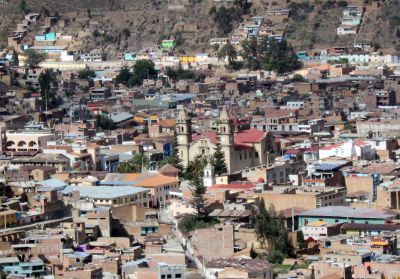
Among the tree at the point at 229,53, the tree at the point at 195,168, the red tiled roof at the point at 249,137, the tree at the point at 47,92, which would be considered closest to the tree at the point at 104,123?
the tree at the point at 47,92

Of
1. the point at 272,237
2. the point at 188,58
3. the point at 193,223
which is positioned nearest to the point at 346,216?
the point at 272,237

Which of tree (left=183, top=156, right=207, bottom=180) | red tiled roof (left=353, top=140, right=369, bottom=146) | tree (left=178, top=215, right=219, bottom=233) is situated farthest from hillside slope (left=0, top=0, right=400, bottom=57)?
tree (left=178, top=215, right=219, bottom=233)

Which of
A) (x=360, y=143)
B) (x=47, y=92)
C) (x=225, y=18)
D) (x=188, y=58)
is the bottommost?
(x=360, y=143)

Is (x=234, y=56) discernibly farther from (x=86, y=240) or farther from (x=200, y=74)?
(x=86, y=240)

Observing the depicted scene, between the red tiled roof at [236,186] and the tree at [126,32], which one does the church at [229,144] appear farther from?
the tree at [126,32]

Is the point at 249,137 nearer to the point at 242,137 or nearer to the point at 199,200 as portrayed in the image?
the point at 242,137

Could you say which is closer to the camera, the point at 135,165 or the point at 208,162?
the point at 208,162

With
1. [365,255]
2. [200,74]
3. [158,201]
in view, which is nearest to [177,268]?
[365,255]
